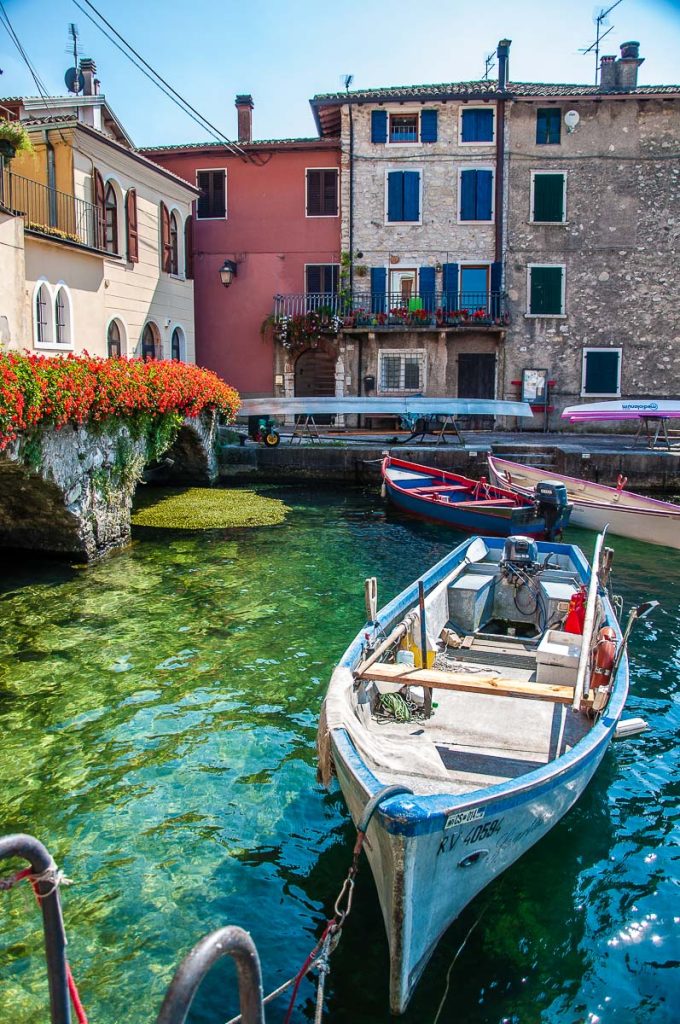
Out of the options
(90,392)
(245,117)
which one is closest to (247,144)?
(245,117)

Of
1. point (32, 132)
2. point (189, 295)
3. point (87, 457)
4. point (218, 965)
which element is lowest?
point (218, 965)

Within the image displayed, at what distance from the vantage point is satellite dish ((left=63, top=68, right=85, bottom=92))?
90.4ft

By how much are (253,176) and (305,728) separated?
26.1 m

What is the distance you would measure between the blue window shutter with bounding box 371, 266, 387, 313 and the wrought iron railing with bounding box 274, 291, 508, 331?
34 mm

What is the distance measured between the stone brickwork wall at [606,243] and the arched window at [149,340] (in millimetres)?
11701

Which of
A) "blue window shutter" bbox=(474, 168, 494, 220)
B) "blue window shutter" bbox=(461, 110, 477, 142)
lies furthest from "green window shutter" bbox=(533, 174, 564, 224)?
"blue window shutter" bbox=(461, 110, 477, 142)

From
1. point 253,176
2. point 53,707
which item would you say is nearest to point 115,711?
point 53,707

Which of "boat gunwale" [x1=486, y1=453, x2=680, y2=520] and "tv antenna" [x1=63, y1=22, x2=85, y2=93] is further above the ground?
"tv antenna" [x1=63, y1=22, x2=85, y2=93]

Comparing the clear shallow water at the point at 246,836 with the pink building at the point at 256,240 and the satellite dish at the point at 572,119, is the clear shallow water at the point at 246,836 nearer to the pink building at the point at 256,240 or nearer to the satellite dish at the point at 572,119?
the pink building at the point at 256,240

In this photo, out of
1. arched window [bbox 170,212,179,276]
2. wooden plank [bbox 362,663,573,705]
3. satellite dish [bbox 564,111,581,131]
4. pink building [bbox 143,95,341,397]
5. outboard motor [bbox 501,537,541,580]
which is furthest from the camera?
pink building [bbox 143,95,341,397]

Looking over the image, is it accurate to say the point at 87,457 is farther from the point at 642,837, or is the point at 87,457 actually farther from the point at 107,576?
the point at 642,837

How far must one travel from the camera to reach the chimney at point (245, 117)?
3173 centimetres

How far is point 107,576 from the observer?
13.5m

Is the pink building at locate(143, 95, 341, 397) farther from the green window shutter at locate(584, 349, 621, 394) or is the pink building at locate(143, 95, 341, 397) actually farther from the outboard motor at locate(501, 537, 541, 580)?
the outboard motor at locate(501, 537, 541, 580)
